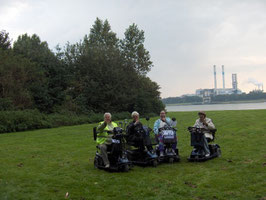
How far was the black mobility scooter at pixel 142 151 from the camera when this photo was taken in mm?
9273

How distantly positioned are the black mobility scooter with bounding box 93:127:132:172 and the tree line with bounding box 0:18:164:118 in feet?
57.4

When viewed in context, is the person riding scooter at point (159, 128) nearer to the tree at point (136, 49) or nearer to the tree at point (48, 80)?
the tree at point (48, 80)

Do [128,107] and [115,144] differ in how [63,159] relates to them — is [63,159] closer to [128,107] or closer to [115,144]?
[115,144]

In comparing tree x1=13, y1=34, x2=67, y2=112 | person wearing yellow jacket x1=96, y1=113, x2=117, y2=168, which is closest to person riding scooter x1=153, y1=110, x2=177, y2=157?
person wearing yellow jacket x1=96, y1=113, x2=117, y2=168

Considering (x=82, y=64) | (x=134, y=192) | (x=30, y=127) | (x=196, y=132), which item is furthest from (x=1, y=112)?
(x=134, y=192)

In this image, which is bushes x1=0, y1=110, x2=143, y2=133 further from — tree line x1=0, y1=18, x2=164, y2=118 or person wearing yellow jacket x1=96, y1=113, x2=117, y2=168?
person wearing yellow jacket x1=96, y1=113, x2=117, y2=168

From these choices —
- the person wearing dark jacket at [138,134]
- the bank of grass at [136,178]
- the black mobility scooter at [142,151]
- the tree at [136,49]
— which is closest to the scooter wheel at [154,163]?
the black mobility scooter at [142,151]

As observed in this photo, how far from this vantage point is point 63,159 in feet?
35.2

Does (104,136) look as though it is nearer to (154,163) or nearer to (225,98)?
(154,163)

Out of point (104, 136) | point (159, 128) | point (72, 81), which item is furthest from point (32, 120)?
point (104, 136)

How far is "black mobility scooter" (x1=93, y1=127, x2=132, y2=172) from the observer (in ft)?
28.5

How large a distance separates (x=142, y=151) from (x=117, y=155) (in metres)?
0.95

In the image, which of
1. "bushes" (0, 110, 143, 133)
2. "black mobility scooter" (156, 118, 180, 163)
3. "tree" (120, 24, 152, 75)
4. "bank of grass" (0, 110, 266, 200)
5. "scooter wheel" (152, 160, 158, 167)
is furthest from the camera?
"tree" (120, 24, 152, 75)

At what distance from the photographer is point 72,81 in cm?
3338
